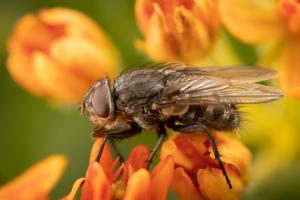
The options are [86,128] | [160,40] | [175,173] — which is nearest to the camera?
[175,173]

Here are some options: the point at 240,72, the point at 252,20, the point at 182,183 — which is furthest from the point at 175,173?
the point at 252,20

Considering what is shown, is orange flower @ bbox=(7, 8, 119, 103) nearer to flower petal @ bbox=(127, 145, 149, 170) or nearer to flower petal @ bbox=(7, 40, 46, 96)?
flower petal @ bbox=(7, 40, 46, 96)

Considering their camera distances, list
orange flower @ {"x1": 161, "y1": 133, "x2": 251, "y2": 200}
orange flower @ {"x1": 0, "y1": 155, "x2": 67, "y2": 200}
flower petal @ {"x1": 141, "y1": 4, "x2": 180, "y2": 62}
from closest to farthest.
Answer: orange flower @ {"x1": 161, "y1": 133, "x2": 251, "y2": 200}, orange flower @ {"x1": 0, "y1": 155, "x2": 67, "y2": 200}, flower petal @ {"x1": 141, "y1": 4, "x2": 180, "y2": 62}

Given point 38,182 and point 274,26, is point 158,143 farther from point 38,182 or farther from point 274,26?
point 274,26

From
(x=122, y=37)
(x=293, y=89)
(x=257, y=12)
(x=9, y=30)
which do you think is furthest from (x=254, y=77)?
(x=9, y=30)

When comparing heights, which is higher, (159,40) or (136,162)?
(159,40)

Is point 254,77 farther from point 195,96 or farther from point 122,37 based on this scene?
point 122,37

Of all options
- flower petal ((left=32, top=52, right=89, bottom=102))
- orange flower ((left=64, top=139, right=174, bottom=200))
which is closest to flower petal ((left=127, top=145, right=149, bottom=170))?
orange flower ((left=64, top=139, right=174, bottom=200))
